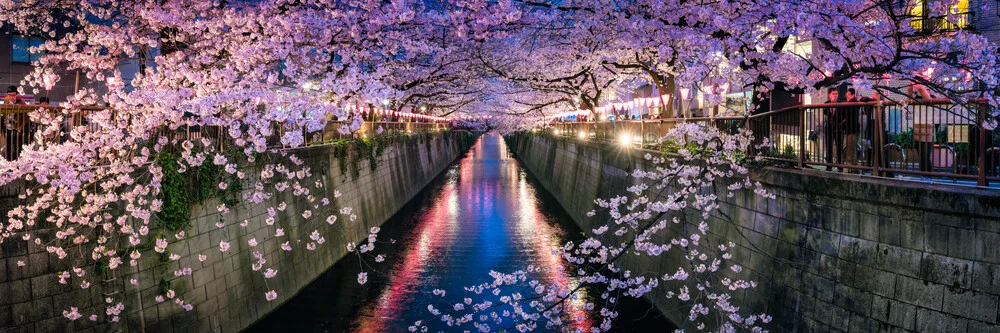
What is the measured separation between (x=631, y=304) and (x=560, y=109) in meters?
33.3

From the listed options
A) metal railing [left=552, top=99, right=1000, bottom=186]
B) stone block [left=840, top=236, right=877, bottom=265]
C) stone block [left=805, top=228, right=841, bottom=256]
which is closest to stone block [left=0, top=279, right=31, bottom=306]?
stone block [left=805, top=228, right=841, bottom=256]

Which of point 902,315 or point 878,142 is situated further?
point 878,142

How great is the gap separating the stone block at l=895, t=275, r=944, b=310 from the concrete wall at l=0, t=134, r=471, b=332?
1039 cm

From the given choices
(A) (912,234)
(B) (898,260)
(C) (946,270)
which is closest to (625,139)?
(B) (898,260)

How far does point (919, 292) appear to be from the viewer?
24.5 feet

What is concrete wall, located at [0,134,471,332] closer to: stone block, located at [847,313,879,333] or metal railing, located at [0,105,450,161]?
metal railing, located at [0,105,450,161]

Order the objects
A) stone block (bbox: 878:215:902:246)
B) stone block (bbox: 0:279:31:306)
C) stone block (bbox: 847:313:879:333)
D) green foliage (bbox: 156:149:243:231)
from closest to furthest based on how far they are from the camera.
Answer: stone block (bbox: 878:215:902:246), stone block (bbox: 847:313:879:333), stone block (bbox: 0:279:31:306), green foliage (bbox: 156:149:243:231)

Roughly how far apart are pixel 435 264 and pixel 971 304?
15.5 meters

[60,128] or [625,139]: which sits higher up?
[60,128]

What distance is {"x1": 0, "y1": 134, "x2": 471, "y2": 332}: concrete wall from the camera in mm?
9133

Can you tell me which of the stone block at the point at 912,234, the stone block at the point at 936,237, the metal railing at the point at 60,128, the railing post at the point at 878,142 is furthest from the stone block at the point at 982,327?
the metal railing at the point at 60,128

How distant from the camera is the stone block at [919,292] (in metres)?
7.27

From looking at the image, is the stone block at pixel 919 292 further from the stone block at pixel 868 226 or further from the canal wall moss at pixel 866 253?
the stone block at pixel 868 226

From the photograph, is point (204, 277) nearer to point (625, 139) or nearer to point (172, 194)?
point (172, 194)
